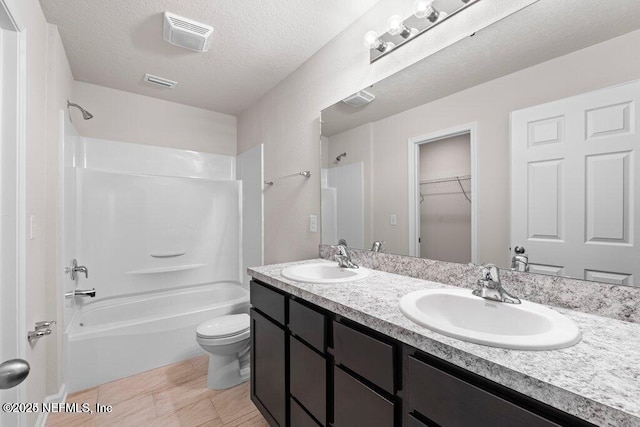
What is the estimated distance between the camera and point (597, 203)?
90 cm

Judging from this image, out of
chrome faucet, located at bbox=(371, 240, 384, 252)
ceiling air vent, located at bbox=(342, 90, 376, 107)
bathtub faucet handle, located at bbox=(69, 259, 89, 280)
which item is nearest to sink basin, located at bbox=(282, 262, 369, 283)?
chrome faucet, located at bbox=(371, 240, 384, 252)

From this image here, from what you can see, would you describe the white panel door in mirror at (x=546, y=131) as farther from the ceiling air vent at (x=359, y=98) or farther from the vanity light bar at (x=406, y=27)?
the ceiling air vent at (x=359, y=98)

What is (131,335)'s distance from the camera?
2178 mm

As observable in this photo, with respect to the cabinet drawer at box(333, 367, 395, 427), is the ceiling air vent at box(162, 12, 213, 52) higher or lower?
higher

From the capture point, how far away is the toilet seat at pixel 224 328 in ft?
6.44

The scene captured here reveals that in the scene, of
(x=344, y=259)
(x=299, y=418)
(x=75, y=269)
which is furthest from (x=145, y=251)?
(x=299, y=418)

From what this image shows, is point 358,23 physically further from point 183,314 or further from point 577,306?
point 183,314

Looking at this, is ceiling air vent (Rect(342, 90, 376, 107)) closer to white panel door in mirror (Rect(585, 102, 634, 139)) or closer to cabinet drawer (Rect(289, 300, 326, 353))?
white panel door in mirror (Rect(585, 102, 634, 139))

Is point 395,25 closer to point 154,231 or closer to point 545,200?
point 545,200

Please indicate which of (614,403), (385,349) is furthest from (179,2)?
(614,403)

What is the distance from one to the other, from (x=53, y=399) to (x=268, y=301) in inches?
65.0

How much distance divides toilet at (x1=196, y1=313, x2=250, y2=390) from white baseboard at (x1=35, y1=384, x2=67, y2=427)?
891 millimetres

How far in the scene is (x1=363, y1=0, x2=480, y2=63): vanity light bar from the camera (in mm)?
1279

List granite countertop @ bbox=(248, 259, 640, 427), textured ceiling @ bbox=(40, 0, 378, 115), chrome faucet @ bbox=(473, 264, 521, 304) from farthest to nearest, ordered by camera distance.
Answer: textured ceiling @ bbox=(40, 0, 378, 115)
chrome faucet @ bbox=(473, 264, 521, 304)
granite countertop @ bbox=(248, 259, 640, 427)
